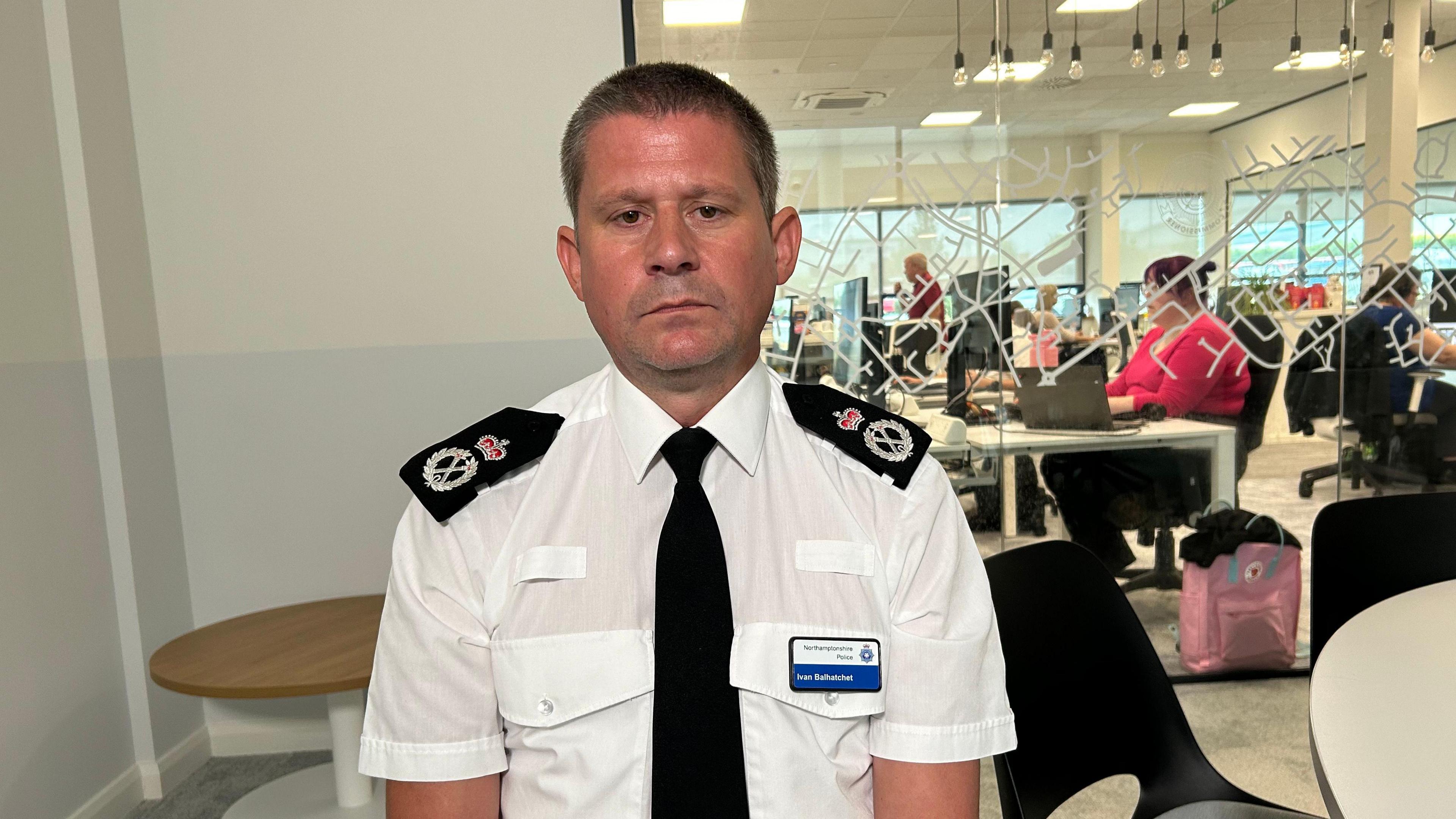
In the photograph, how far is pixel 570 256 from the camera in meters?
1.20

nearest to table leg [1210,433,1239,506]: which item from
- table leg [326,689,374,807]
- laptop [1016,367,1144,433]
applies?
laptop [1016,367,1144,433]

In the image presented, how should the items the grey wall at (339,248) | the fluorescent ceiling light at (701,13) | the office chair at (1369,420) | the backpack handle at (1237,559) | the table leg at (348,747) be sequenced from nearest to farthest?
the table leg at (348,747), the grey wall at (339,248), the fluorescent ceiling light at (701,13), the office chair at (1369,420), the backpack handle at (1237,559)

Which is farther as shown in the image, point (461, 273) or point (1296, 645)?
point (1296, 645)

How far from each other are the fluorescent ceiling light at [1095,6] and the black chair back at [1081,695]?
6.19 feet

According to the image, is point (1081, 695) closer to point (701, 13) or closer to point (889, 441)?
point (889, 441)

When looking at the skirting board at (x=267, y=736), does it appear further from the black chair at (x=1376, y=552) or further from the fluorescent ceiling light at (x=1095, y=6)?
the fluorescent ceiling light at (x=1095, y=6)

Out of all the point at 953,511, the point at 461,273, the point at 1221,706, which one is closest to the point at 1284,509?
the point at 1221,706

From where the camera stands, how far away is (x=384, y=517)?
106 inches

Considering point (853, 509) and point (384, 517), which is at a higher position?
point (853, 509)

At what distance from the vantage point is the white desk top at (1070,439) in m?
2.82

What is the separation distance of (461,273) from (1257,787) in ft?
8.14

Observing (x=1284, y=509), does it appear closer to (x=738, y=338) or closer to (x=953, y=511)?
(x=953, y=511)

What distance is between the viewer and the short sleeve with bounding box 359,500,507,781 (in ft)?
3.44

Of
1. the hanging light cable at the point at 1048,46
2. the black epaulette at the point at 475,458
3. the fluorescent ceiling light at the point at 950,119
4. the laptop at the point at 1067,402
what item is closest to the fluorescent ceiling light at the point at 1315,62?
the hanging light cable at the point at 1048,46
